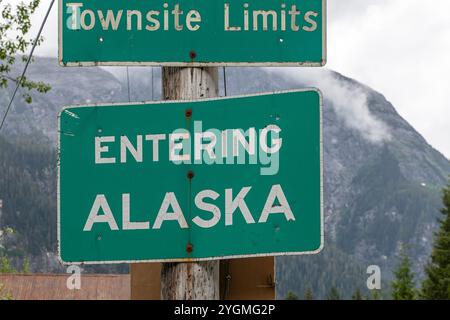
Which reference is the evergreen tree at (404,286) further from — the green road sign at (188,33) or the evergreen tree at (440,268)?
the green road sign at (188,33)

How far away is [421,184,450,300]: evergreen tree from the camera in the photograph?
77812 millimetres

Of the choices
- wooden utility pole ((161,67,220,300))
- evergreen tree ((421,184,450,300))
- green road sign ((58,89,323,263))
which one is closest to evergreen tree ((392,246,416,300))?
evergreen tree ((421,184,450,300))

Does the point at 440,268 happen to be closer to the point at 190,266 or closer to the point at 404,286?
the point at 404,286

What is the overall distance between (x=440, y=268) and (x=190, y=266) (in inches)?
3061

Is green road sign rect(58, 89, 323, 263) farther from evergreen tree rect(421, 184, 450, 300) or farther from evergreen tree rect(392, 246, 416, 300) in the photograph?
evergreen tree rect(421, 184, 450, 300)

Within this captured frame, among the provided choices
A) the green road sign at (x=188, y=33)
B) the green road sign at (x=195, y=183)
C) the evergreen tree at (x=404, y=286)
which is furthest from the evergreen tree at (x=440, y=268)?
the green road sign at (x=195, y=183)

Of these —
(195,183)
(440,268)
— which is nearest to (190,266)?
(195,183)

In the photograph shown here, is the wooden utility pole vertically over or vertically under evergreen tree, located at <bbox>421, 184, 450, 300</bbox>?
over

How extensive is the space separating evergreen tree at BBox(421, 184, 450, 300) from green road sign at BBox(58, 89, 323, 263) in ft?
247

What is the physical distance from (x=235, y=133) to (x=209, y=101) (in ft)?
0.61

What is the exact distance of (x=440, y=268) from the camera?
79562mm

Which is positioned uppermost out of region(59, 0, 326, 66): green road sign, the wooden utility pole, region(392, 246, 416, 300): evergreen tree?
region(59, 0, 326, 66): green road sign

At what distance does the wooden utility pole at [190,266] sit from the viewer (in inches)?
161
